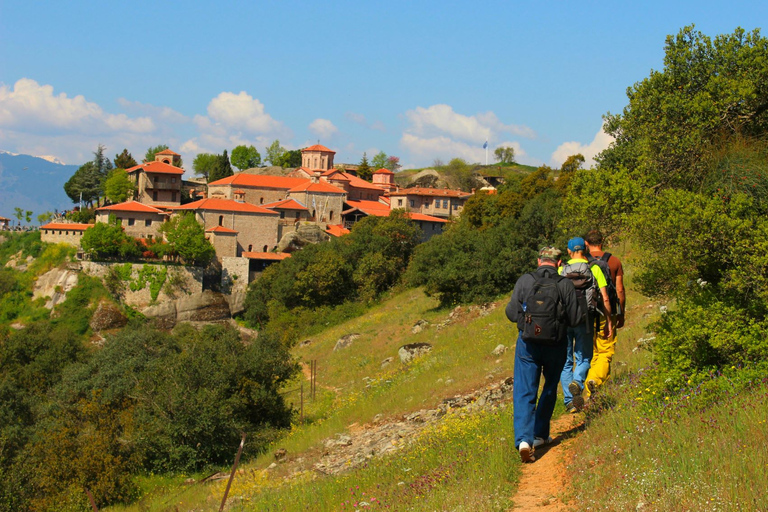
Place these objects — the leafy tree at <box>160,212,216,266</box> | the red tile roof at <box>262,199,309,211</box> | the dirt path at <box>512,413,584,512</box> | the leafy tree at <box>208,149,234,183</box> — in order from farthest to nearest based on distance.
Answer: the leafy tree at <box>208,149,234,183</box>, the red tile roof at <box>262,199,309,211</box>, the leafy tree at <box>160,212,216,266</box>, the dirt path at <box>512,413,584,512</box>

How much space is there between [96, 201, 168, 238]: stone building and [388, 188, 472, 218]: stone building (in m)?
23.3

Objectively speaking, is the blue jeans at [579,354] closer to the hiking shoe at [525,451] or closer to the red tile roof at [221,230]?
the hiking shoe at [525,451]

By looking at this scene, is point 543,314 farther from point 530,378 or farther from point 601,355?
point 601,355

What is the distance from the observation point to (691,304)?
7.10 meters

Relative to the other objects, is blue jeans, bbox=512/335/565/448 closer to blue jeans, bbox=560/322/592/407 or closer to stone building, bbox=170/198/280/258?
blue jeans, bbox=560/322/592/407

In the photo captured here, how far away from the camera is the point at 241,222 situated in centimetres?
5866

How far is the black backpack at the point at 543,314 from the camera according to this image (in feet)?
21.5

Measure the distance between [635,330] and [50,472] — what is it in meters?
12.8

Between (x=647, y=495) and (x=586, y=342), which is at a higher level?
(x=586, y=342)

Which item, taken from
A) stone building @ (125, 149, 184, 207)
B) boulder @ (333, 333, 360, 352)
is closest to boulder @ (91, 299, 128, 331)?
stone building @ (125, 149, 184, 207)

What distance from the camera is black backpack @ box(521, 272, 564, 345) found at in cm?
656

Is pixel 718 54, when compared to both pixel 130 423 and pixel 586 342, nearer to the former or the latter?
pixel 586 342

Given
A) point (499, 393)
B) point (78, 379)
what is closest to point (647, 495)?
point (499, 393)

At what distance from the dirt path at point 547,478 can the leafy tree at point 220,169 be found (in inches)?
3046
